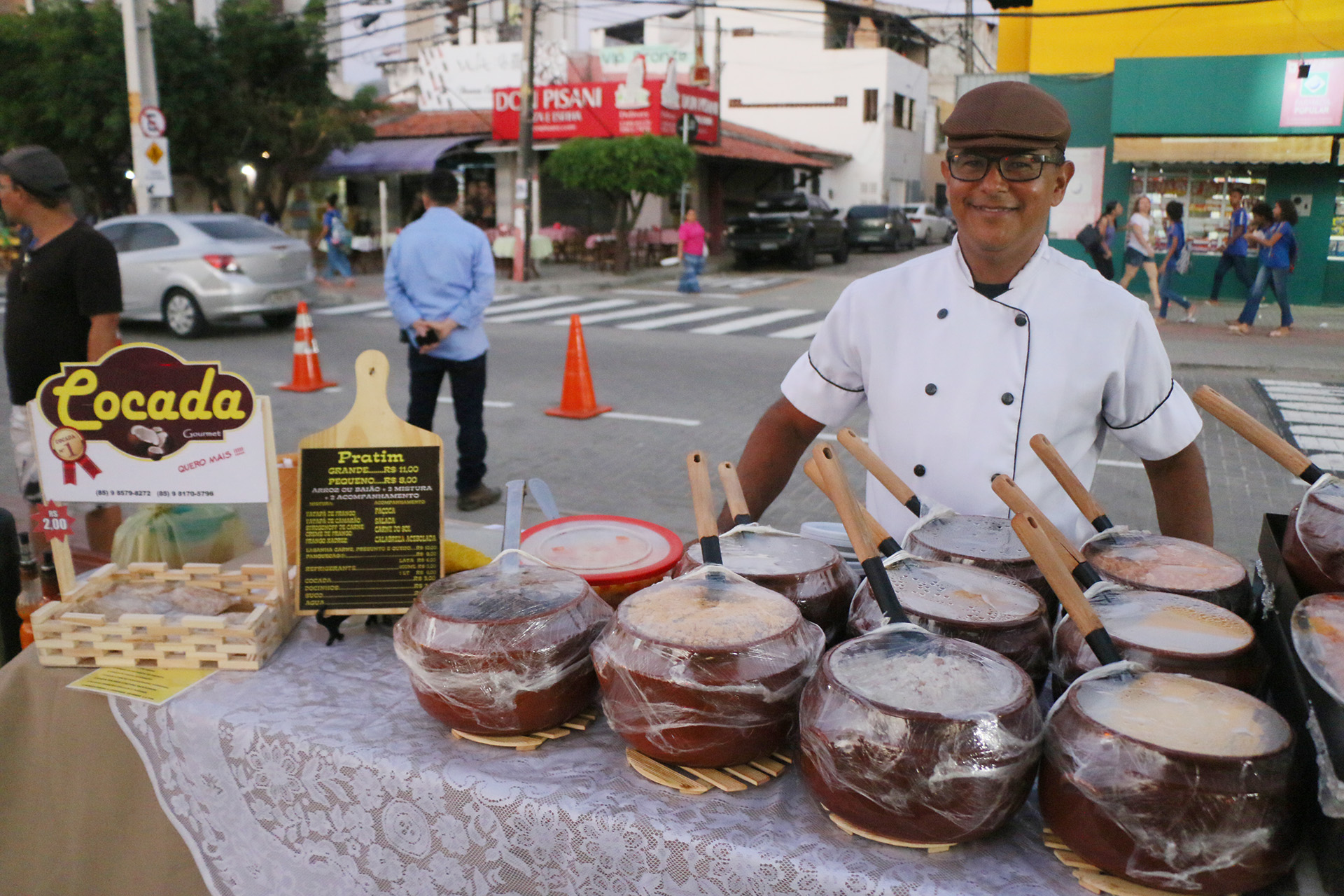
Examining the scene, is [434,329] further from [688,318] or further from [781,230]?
[781,230]

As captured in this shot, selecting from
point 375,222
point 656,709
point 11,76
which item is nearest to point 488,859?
point 656,709

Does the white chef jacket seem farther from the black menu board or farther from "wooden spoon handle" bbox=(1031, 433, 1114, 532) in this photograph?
the black menu board

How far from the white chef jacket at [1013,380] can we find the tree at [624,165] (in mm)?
20507

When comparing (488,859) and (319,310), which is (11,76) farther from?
(488,859)

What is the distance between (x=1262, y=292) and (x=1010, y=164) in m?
15.2

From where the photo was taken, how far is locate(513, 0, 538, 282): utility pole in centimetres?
2031

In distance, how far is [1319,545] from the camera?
1556 mm

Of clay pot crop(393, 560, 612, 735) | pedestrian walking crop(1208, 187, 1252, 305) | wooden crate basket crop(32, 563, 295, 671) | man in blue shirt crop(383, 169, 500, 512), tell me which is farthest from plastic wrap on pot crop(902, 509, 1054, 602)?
pedestrian walking crop(1208, 187, 1252, 305)

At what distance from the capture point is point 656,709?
1.44 metres

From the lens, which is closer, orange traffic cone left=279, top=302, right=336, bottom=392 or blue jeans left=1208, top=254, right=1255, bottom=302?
orange traffic cone left=279, top=302, right=336, bottom=392

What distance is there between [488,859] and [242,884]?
1.97ft

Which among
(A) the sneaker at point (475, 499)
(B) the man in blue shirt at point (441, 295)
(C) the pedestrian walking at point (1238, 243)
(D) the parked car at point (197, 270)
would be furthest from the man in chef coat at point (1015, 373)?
(C) the pedestrian walking at point (1238, 243)

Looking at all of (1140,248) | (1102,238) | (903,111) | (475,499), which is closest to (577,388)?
(475,499)

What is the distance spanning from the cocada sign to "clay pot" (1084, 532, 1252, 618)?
5.54 ft
